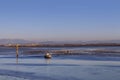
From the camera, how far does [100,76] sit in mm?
29844

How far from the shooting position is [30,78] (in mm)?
29594

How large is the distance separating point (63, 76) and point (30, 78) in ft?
10.2

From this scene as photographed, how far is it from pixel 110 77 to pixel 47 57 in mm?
30973

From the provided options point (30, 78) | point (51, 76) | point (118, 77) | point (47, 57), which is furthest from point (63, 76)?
point (47, 57)

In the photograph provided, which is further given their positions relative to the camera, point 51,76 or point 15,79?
point 51,76

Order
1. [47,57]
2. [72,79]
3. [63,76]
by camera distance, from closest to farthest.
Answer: [72,79], [63,76], [47,57]

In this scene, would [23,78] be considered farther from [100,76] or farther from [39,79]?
[100,76]

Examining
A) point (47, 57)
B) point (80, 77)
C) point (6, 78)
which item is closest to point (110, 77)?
point (80, 77)

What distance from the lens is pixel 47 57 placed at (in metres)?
59.3

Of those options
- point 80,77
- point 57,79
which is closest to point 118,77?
point 80,77

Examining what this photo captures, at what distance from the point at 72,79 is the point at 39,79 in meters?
2.92

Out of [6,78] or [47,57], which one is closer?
[6,78]

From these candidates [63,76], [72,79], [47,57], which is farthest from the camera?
[47,57]

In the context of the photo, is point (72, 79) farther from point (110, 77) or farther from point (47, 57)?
point (47, 57)
